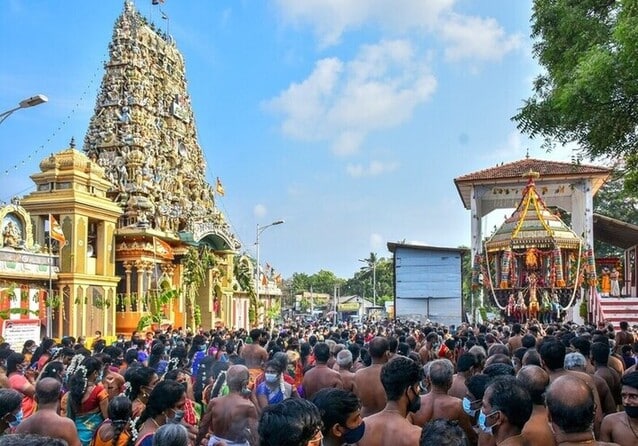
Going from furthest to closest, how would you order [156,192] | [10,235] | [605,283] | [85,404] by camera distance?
1. [156,192]
2. [605,283]
3. [10,235]
4. [85,404]

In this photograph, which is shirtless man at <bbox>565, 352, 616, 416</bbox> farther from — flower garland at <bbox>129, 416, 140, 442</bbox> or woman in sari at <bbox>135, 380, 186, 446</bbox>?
flower garland at <bbox>129, 416, 140, 442</bbox>

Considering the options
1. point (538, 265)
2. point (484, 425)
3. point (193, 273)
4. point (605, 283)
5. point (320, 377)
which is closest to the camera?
A: point (484, 425)

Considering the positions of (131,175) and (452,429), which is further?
(131,175)

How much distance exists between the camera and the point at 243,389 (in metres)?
5.70

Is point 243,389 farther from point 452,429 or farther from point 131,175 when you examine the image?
point 131,175

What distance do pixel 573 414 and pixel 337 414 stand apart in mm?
1252

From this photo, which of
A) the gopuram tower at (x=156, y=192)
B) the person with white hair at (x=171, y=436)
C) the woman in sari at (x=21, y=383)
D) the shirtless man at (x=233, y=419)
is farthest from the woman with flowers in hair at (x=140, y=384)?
the gopuram tower at (x=156, y=192)

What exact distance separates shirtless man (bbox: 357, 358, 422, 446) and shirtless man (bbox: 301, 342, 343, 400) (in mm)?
2765

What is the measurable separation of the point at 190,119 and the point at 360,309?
3552 cm

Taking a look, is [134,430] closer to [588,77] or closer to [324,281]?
[588,77]

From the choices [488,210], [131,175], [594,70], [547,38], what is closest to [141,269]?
[131,175]

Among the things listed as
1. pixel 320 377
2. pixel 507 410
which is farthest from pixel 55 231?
pixel 507 410

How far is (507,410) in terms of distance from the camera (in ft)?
12.7

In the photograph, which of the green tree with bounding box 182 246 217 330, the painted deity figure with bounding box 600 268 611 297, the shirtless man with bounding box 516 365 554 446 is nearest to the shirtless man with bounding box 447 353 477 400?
the shirtless man with bounding box 516 365 554 446
